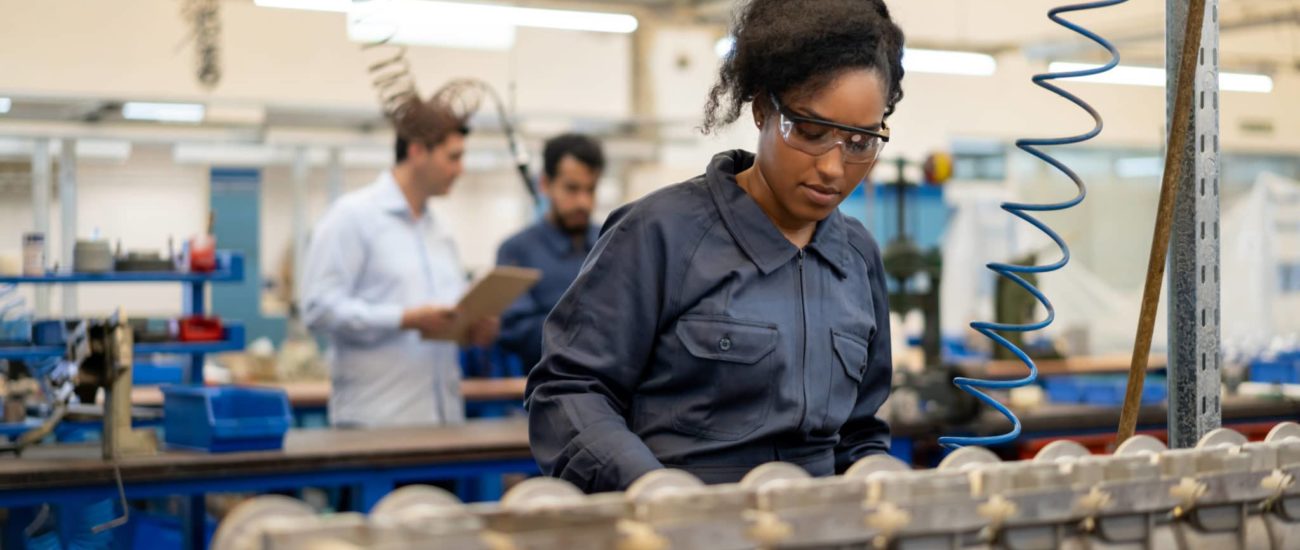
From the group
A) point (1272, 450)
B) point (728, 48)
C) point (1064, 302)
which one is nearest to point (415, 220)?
point (728, 48)

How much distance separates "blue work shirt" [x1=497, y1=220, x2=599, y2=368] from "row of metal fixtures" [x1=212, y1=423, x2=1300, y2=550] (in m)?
3.04

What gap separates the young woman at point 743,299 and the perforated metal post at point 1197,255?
31 cm

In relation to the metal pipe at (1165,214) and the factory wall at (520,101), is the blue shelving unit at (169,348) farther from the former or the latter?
the factory wall at (520,101)

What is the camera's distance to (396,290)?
11.1 feet

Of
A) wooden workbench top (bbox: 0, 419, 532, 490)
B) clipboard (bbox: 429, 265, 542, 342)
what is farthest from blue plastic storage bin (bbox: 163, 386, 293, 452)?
clipboard (bbox: 429, 265, 542, 342)

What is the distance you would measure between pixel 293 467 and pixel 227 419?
209 mm

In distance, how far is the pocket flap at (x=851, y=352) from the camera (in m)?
1.40

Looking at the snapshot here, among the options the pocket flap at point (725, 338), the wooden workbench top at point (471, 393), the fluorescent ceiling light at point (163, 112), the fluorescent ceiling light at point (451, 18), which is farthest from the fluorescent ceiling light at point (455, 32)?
the pocket flap at point (725, 338)

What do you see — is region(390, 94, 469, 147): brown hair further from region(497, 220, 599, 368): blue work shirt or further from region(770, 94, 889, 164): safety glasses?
region(770, 94, 889, 164): safety glasses

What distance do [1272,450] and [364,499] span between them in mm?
2222

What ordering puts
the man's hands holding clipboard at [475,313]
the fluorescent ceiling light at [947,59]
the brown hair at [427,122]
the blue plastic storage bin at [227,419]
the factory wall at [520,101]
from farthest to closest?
the factory wall at [520,101] → the fluorescent ceiling light at [947,59] → the brown hair at [427,122] → the man's hands holding clipboard at [475,313] → the blue plastic storage bin at [227,419]

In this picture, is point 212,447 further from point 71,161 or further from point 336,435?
point 71,161

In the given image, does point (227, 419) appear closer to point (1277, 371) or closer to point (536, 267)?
point (536, 267)

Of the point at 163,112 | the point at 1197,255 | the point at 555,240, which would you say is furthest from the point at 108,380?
the point at 163,112
